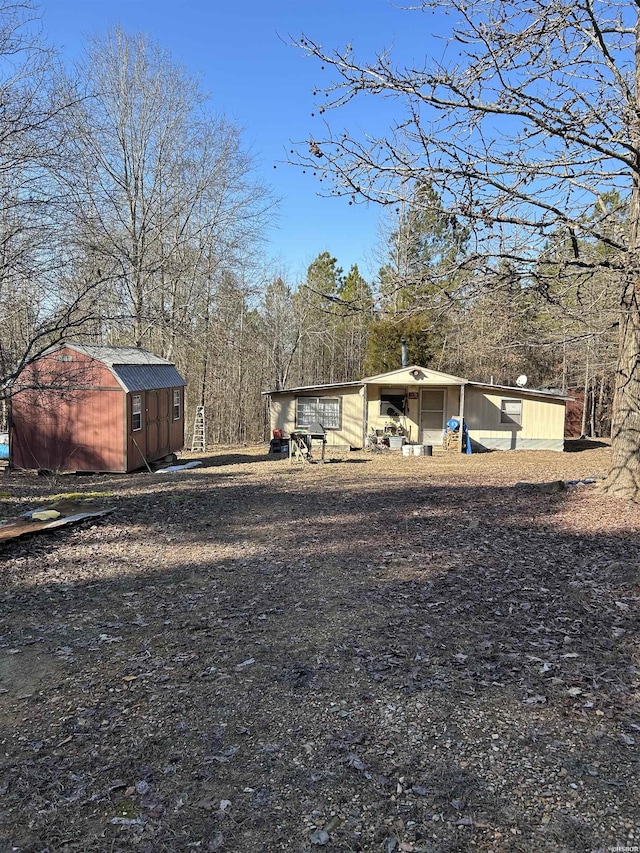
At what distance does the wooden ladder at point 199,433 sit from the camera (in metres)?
22.7

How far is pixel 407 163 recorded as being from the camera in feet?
19.7

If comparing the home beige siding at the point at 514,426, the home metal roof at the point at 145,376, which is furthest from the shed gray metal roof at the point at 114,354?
the home beige siding at the point at 514,426

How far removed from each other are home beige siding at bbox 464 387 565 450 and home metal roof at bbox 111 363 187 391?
10.4 metres

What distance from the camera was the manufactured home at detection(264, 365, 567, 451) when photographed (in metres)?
20.5

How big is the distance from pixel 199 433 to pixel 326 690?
20743 millimetres

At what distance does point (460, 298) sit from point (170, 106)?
19.7 meters

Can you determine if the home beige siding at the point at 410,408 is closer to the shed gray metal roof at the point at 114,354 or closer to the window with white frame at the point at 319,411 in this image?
the window with white frame at the point at 319,411

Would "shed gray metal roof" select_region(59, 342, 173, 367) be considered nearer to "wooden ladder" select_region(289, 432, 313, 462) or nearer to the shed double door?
the shed double door

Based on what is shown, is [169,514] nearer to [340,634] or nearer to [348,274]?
[340,634]

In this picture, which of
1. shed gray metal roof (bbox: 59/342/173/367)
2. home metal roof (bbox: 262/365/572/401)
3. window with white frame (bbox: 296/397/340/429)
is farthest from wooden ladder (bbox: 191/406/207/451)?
home metal roof (bbox: 262/365/572/401)

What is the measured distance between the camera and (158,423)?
17281 mm

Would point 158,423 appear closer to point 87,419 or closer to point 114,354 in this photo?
point 114,354

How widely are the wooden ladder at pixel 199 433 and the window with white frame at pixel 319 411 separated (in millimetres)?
3936

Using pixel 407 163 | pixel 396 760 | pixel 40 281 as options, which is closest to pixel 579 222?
pixel 407 163
